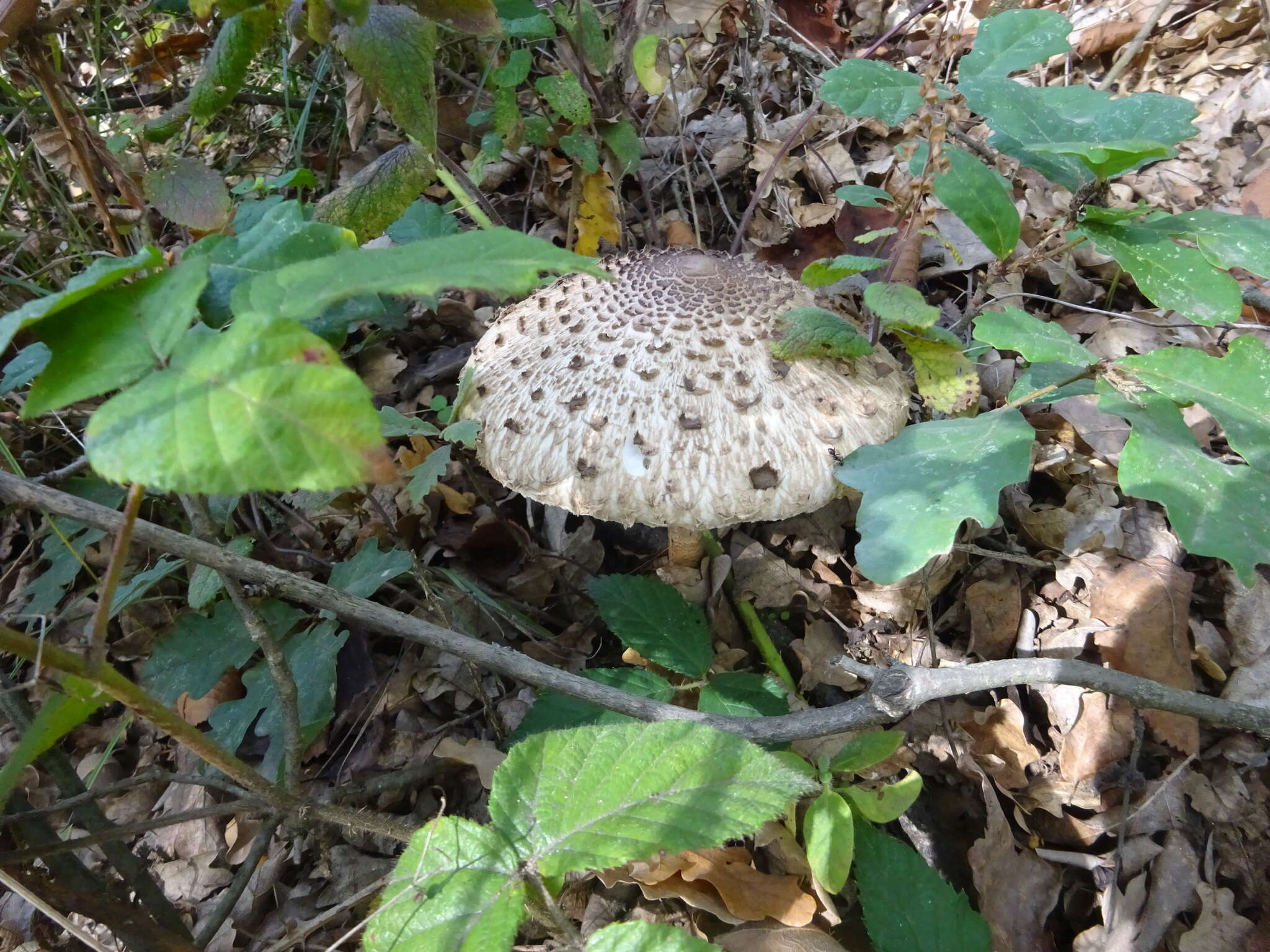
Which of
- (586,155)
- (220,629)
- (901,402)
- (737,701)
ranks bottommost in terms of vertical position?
(737,701)

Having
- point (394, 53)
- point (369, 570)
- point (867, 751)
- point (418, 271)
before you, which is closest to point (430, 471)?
point (369, 570)

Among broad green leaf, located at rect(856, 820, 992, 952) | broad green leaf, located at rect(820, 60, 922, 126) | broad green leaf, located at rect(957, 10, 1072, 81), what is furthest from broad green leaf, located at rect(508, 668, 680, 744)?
broad green leaf, located at rect(957, 10, 1072, 81)

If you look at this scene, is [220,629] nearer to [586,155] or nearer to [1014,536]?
[586,155]

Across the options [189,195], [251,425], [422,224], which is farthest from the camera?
[422,224]

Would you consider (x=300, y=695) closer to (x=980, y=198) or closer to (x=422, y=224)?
(x=422, y=224)

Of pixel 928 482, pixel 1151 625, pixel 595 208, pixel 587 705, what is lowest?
pixel 1151 625

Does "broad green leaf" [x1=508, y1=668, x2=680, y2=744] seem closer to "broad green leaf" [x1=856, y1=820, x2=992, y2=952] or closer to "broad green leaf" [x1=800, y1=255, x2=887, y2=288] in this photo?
"broad green leaf" [x1=856, y1=820, x2=992, y2=952]

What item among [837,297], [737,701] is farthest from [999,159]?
[737,701]
